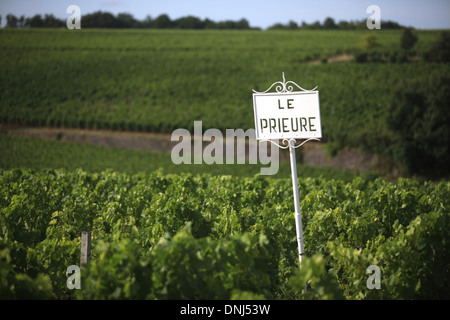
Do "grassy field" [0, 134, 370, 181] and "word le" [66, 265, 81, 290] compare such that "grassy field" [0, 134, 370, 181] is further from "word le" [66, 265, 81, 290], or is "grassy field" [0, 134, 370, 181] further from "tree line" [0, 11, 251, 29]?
"tree line" [0, 11, 251, 29]

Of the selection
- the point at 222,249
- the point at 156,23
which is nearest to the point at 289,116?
the point at 222,249

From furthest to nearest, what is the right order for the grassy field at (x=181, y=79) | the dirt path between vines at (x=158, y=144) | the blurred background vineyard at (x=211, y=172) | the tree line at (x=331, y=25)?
the tree line at (x=331, y=25) < the grassy field at (x=181, y=79) < the dirt path between vines at (x=158, y=144) < the blurred background vineyard at (x=211, y=172)

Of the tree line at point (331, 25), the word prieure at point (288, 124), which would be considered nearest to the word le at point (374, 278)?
the word prieure at point (288, 124)

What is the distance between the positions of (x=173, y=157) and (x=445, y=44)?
3010 cm

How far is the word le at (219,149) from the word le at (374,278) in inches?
928

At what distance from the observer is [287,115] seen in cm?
534

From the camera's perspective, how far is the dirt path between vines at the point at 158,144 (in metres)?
30.5

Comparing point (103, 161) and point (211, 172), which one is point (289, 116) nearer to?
point (211, 172)

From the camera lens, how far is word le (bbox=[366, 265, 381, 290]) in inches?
196

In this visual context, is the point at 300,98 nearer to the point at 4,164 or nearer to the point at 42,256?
the point at 42,256

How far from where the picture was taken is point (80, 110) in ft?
146
